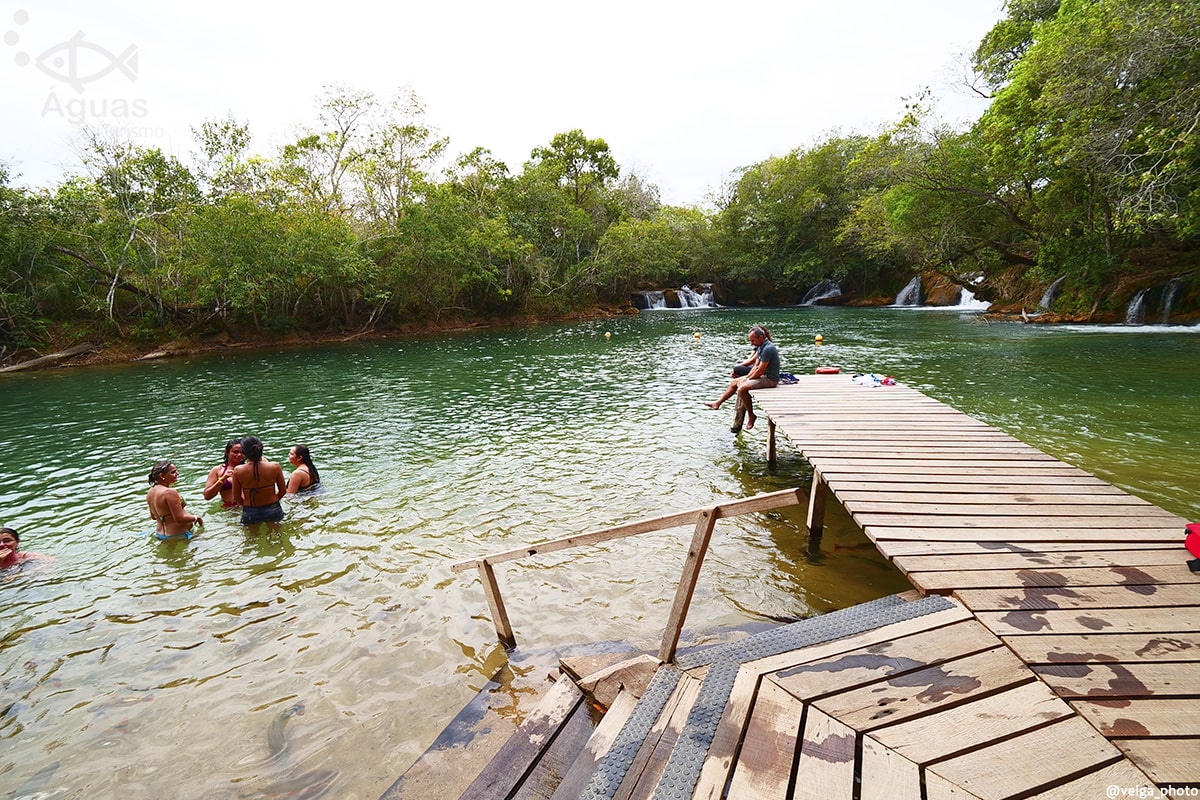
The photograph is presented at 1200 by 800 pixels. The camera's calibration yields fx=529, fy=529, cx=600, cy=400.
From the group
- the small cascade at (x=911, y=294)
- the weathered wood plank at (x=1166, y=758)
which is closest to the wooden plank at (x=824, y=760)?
the weathered wood plank at (x=1166, y=758)

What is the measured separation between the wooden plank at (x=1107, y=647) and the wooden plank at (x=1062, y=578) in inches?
23.9

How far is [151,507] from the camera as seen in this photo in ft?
23.6

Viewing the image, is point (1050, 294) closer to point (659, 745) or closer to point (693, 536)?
point (693, 536)

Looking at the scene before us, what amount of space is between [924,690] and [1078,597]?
1782 millimetres

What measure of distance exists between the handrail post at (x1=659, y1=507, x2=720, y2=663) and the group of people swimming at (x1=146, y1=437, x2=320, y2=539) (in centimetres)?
656

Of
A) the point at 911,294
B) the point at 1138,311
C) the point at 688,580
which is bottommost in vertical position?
the point at 688,580

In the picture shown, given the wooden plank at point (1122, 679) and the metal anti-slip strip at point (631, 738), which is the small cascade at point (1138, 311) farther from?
the metal anti-slip strip at point (631, 738)

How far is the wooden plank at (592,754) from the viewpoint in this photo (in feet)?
9.34

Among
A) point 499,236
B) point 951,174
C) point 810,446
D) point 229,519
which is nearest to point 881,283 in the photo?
point 951,174

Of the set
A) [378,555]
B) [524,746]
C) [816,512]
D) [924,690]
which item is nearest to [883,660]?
[924,690]

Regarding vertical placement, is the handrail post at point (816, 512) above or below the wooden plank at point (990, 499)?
below

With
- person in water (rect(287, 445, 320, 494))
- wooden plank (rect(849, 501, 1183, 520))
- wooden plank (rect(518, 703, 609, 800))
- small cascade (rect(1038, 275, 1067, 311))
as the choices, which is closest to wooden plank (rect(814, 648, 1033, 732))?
wooden plank (rect(518, 703, 609, 800))

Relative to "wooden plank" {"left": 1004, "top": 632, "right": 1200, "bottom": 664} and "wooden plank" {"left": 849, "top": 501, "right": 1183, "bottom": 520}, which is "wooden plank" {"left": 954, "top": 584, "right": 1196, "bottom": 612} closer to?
"wooden plank" {"left": 1004, "top": 632, "right": 1200, "bottom": 664}

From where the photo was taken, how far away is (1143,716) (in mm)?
2615
